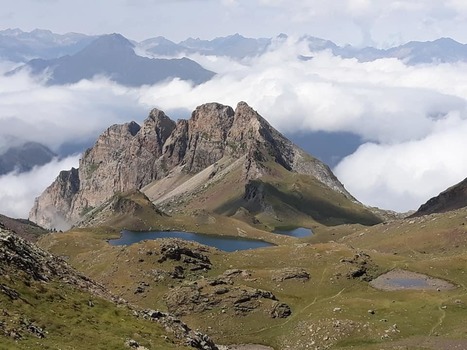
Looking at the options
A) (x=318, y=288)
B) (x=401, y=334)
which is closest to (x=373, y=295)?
(x=318, y=288)

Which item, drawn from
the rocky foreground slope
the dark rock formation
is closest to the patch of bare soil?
the dark rock formation

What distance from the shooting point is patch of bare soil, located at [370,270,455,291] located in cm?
12962

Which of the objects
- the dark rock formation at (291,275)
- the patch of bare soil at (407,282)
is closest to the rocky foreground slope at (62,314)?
the dark rock formation at (291,275)

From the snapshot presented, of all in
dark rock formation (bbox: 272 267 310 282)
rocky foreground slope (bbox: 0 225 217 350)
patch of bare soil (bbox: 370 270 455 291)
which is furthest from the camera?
dark rock formation (bbox: 272 267 310 282)

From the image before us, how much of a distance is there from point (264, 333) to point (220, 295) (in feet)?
50.5

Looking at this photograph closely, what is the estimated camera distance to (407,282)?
13488cm

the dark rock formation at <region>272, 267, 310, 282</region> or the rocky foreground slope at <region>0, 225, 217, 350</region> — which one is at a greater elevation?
the dark rock formation at <region>272, 267, 310, 282</region>

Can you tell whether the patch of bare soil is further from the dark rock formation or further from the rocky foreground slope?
the rocky foreground slope

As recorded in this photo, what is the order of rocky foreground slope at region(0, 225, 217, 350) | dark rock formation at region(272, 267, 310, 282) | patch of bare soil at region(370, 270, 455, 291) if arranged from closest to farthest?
1. rocky foreground slope at region(0, 225, 217, 350)
2. patch of bare soil at region(370, 270, 455, 291)
3. dark rock formation at region(272, 267, 310, 282)

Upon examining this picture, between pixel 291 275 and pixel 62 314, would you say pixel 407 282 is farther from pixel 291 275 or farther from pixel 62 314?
pixel 62 314

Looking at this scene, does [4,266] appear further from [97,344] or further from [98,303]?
[97,344]

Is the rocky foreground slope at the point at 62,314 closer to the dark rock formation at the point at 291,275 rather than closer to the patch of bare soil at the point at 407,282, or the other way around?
the dark rock formation at the point at 291,275

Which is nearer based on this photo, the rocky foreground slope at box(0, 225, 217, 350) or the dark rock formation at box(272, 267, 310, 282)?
the rocky foreground slope at box(0, 225, 217, 350)

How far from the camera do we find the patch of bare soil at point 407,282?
5103 inches
